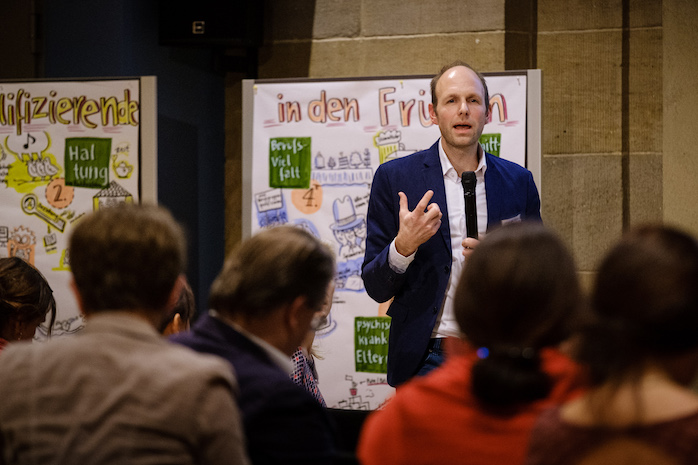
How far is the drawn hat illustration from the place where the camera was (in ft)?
12.5

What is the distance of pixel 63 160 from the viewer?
12.9 ft

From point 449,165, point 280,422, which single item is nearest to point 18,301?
point 280,422

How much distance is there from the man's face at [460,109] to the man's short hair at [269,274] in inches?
51.8

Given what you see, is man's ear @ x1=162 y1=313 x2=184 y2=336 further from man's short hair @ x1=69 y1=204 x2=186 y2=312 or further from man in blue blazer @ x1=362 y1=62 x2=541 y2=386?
man's short hair @ x1=69 y1=204 x2=186 y2=312

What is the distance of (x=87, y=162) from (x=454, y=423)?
309 cm

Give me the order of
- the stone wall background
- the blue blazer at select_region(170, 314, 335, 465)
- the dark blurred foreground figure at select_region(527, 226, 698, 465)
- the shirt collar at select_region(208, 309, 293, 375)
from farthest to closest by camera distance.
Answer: the stone wall background → the shirt collar at select_region(208, 309, 293, 375) → the blue blazer at select_region(170, 314, 335, 465) → the dark blurred foreground figure at select_region(527, 226, 698, 465)

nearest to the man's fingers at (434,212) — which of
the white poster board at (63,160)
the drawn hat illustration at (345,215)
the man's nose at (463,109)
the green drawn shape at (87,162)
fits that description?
the man's nose at (463,109)

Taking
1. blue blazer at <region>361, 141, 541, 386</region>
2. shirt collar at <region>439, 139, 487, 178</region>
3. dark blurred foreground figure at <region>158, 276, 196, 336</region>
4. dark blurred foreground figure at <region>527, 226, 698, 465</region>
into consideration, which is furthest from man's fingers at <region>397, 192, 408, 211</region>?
dark blurred foreground figure at <region>527, 226, 698, 465</region>

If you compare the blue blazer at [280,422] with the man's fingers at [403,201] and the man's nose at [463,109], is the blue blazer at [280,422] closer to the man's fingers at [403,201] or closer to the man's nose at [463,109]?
the man's fingers at [403,201]

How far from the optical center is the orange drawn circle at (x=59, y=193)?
3.92 metres

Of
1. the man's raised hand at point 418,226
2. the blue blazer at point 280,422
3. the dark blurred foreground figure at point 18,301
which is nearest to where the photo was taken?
the blue blazer at point 280,422

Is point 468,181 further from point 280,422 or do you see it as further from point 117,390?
point 117,390

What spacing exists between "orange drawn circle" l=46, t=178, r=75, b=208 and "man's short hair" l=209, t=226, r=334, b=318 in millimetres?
2623

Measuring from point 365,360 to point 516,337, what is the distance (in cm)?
264
